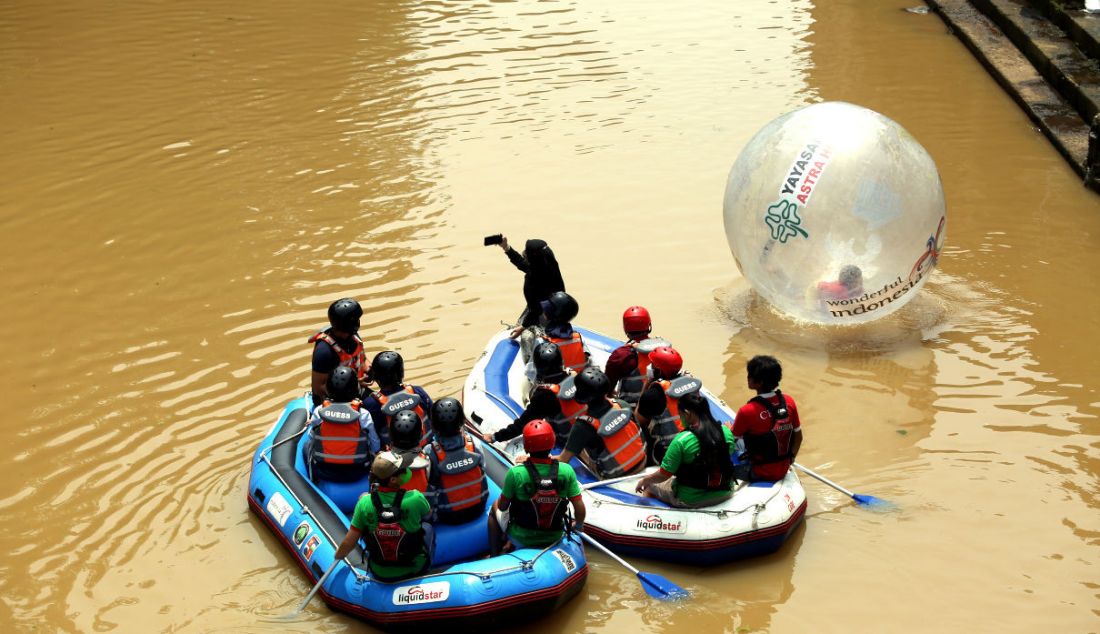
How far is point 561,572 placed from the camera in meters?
6.57

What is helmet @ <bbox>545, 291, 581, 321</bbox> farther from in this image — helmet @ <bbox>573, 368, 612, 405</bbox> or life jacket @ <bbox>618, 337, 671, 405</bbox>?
helmet @ <bbox>573, 368, 612, 405</bbox>

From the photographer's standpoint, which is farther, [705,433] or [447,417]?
[705,433]

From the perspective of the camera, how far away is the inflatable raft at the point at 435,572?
6391mm

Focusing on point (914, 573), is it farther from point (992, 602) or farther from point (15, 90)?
point (15, 90)

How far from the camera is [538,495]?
21.5ft

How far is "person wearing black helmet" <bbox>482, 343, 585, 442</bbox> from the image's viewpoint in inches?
291

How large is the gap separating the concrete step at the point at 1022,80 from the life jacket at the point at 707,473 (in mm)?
7263

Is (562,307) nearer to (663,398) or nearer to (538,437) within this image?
(663,398)

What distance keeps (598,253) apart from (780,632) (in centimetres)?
529

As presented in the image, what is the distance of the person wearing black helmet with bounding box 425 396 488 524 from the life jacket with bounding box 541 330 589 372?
1598 mm

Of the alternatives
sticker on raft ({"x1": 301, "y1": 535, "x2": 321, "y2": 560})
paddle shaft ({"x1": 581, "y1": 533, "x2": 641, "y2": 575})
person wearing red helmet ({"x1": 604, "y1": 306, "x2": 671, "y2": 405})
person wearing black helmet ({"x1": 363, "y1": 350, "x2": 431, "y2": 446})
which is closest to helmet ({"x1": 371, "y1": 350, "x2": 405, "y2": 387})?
person wearing black helmet ({"x1": 363, "y1": 350, "x2": 431, "y2": 446})

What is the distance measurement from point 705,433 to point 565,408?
1.03 metres

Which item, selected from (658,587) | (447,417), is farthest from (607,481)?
(447,417)

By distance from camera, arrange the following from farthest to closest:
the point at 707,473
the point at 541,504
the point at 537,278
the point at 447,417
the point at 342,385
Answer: the point at 537,278
the point at 342,385
the point at 707,473
the point at 447,417
the point at 541,504
